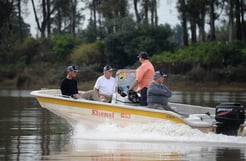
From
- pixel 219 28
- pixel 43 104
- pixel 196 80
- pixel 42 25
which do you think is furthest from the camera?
Result: pixel 219 28

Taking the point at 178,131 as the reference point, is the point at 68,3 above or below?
above

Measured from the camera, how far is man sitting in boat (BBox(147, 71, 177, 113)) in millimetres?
15453

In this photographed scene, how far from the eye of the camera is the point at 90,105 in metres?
16.0

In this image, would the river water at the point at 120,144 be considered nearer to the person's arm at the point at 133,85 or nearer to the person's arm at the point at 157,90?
the person's arm at the point at 157,90

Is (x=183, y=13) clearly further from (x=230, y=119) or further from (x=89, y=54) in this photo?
(x=230, y=119)

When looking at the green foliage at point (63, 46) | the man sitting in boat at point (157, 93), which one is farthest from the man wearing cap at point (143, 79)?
the green foliage at point (63, 46)

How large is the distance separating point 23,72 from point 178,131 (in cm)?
4300

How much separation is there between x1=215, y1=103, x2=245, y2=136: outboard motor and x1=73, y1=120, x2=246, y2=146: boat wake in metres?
0.23

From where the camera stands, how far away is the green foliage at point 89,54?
190 feet

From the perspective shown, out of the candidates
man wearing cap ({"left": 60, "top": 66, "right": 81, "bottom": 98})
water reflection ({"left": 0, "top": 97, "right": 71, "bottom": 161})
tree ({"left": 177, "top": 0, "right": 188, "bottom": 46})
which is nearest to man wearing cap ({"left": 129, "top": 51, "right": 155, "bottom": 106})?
man wearing cap ({"left": 60, "top": 66, "right": 81, "bottom": 98})

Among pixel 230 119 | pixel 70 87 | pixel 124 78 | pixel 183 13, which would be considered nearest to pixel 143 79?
pixel 124 78

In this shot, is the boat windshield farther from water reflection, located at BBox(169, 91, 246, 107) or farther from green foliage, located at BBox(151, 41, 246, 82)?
green foliage, located at BBox(151, 41, 246, 82)

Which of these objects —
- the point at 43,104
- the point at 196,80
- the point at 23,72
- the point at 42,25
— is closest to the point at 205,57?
the point at 196,80

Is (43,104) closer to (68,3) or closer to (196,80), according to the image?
(196,80)
